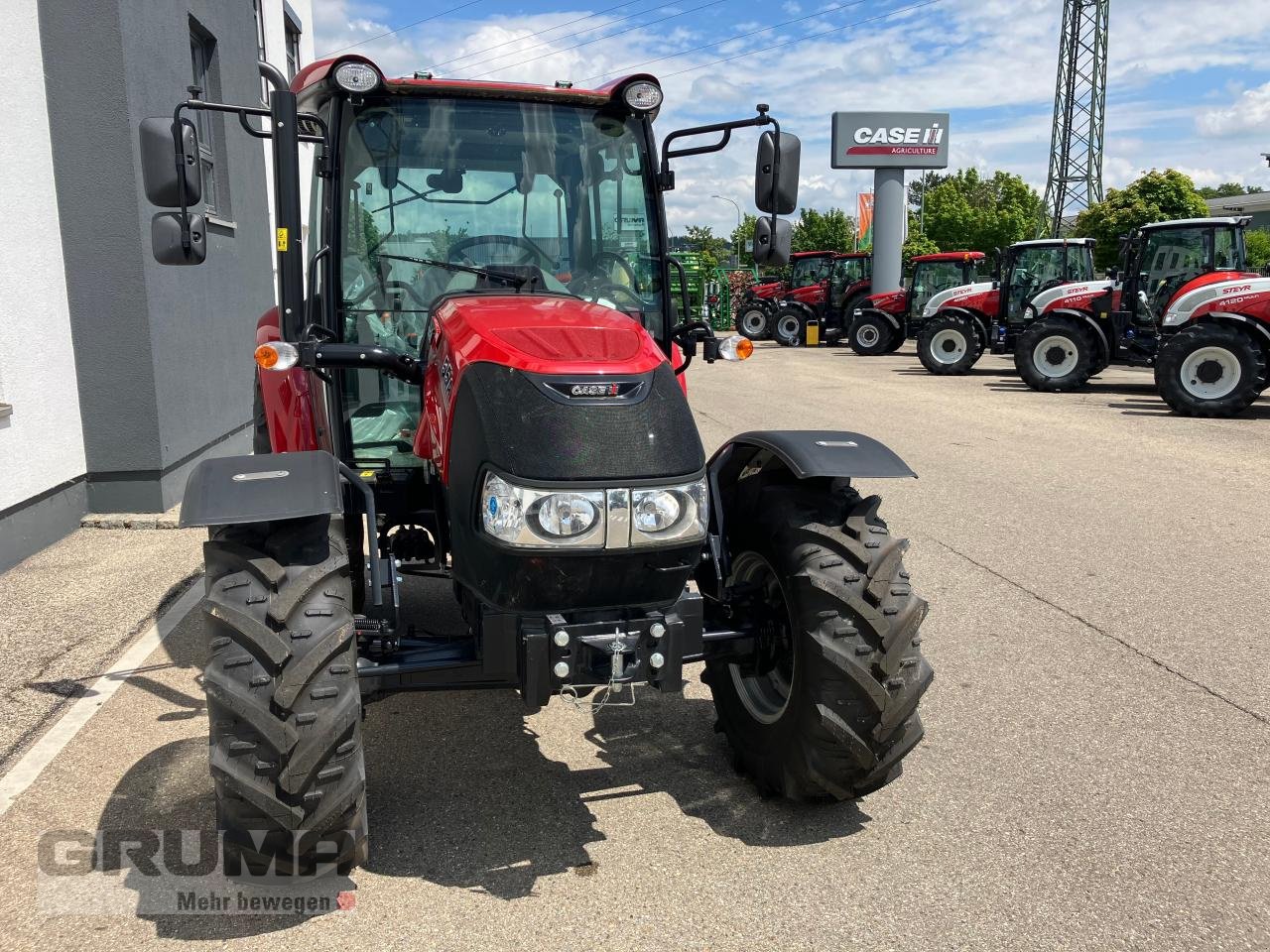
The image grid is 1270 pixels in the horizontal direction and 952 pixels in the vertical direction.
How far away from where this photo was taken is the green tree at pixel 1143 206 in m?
32.9

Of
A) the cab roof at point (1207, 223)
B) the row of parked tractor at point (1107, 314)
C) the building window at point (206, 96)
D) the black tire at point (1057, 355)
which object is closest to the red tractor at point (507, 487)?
the building window at point (206, 96)

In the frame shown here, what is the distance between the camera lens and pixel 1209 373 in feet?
43.1

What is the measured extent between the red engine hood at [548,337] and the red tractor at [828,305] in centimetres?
2583

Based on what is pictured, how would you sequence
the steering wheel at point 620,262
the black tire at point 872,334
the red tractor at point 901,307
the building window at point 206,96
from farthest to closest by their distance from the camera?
the black tire at point 872,334 < the red tractor at point 901,307 < the building window at point 206,96 < the steering wheel at point 620,262

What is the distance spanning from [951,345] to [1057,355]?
354 cm

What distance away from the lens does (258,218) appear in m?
11.7

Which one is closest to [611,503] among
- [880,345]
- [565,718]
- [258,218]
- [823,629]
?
[823,629]

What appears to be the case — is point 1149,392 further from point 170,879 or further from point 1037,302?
point 170,879

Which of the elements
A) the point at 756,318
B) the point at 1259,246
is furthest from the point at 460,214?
the point at 1259,246

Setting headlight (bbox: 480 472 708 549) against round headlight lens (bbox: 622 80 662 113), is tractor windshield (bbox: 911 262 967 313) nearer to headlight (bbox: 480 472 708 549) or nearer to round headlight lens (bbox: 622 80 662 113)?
round headlight lens (bbox: 622 80 662 113)

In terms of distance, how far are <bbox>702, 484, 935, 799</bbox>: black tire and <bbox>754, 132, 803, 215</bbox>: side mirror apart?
125 centimetres

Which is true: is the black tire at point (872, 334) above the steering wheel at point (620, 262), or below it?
below

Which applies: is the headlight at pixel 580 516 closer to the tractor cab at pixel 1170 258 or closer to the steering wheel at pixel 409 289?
the steering wheel at pixel 409 289

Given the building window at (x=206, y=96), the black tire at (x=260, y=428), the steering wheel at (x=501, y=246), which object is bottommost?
the black tire at (x=260, y=428)
